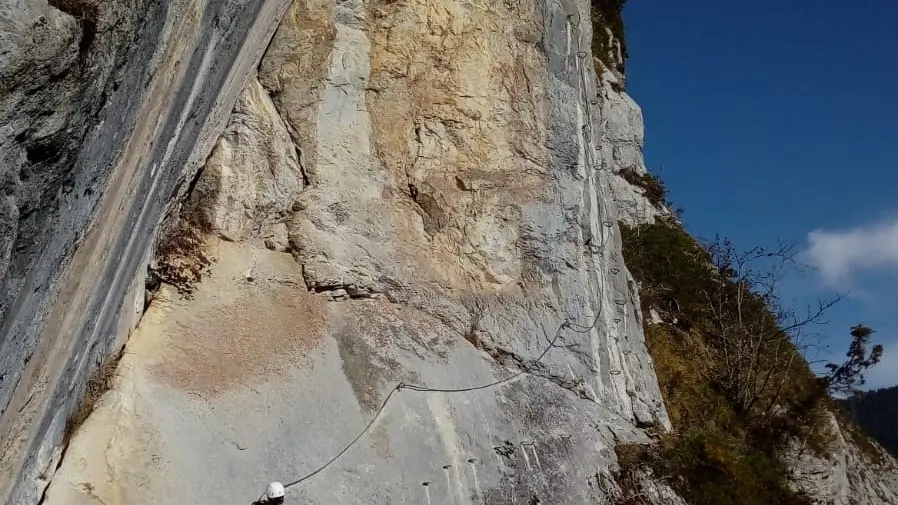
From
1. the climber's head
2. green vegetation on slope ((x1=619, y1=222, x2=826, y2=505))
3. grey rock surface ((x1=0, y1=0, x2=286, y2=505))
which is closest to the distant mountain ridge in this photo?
green vegetation on slope ((x1=619, y1=222, x2=826, y2=505))

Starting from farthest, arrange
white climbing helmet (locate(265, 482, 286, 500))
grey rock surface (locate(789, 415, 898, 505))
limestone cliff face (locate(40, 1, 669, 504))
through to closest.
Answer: grey rock surface (locate(789, 415, 898, 505)), limestone cliff face (locate(40, 1, 669, 504)), white climbing helmet (locate(265, 482, 286, 500))

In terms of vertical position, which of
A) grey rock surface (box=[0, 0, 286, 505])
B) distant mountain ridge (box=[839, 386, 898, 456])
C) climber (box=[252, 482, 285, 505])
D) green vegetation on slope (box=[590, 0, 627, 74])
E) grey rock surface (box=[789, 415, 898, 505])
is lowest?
climber (box=[252, 482, 285, 505])

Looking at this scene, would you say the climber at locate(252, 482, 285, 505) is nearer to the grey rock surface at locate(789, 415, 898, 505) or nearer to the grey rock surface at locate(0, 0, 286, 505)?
the grey rock surface at locate(0, 0, 286, 505)

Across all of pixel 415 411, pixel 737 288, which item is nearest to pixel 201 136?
pixel 415 411

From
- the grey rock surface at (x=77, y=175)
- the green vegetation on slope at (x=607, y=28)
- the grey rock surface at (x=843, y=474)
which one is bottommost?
the grey rock surface at (x=77, y=175)

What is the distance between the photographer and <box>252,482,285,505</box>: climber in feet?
18.1

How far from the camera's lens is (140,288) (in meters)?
5.98

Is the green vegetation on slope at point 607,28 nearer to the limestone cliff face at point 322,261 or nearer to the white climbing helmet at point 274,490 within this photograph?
the limestone cliff face at point 322,261

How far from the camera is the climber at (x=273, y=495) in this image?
18.1 ft

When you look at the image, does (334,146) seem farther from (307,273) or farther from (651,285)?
(651,285)

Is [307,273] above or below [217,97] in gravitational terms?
below

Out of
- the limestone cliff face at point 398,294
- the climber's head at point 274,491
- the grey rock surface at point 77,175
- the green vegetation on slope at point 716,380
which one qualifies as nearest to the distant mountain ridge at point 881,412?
the green vegetation on slope at point 716,380

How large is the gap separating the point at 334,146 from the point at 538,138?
2.44m

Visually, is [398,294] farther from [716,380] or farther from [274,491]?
[716,380]
